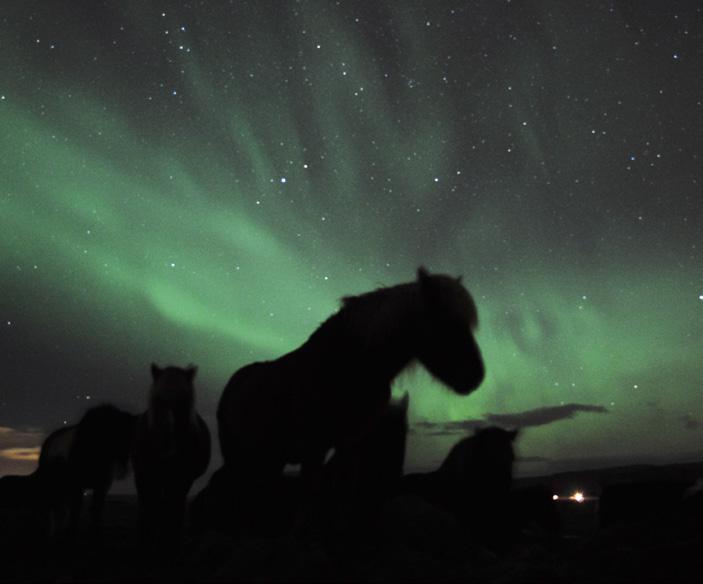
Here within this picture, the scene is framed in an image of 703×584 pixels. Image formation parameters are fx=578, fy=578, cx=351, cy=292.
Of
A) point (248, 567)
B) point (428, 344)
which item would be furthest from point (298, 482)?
point (428, 344)

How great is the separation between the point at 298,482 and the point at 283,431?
0.40 m

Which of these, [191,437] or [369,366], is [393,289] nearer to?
[369,366]

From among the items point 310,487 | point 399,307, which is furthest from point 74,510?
point 399,307

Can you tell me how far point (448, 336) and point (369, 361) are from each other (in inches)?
23.2

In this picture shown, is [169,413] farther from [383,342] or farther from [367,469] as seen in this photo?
[383,342]

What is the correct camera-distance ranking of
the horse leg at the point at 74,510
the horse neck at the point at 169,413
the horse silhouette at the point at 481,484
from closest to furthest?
1. the horse neck at the point at 169,413
2. the horse silhouette at the point at 481,484
3. the horse leg at the point at 74,510

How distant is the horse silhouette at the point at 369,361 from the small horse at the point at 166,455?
1435 millimetres

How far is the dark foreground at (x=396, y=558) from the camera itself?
4.07 meters

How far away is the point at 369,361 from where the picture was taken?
414 centimetres

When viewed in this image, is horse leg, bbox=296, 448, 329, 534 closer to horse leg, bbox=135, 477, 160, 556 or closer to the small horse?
the small horse

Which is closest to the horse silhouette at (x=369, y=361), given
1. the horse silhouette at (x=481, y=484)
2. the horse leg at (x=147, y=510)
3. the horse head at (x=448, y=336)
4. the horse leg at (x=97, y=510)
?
the horse head at (x=448, y=336)

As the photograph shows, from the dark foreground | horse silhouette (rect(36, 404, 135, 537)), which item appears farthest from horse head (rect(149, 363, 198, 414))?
horse silhouette (rect(36, 404, 135, 537))

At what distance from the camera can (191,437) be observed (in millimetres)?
5809

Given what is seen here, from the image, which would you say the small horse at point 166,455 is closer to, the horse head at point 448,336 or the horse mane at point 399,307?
the horse mane at point 399,307
